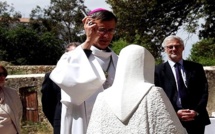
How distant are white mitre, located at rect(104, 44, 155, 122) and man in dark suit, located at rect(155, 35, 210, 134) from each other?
2255mm

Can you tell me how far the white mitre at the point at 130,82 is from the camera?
90.1 inches

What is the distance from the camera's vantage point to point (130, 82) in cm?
235

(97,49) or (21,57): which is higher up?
(97,49)

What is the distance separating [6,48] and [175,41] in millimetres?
35255

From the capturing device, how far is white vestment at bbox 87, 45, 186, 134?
7.41 ft

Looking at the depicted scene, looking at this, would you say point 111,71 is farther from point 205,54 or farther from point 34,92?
point 205,54

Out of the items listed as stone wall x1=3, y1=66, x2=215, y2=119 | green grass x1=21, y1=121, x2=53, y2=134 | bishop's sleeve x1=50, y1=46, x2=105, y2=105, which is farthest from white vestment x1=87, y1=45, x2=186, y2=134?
green grass x1=21, y1=121, x2=53, y2=134

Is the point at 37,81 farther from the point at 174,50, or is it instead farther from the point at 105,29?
the point at 105,29

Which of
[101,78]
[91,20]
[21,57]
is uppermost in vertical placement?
[91,20]

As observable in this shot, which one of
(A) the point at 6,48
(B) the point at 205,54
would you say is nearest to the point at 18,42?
(A) the point at 6,48

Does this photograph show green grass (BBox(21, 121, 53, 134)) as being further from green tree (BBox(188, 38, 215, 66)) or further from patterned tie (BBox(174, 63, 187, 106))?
green tree (BBox(188, 38, 215, 66))

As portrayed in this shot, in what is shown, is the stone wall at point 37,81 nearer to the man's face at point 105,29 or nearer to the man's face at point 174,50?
the man's face at point 174,50

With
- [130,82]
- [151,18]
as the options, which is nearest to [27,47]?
[151,18]

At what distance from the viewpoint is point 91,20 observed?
3.06 metres
